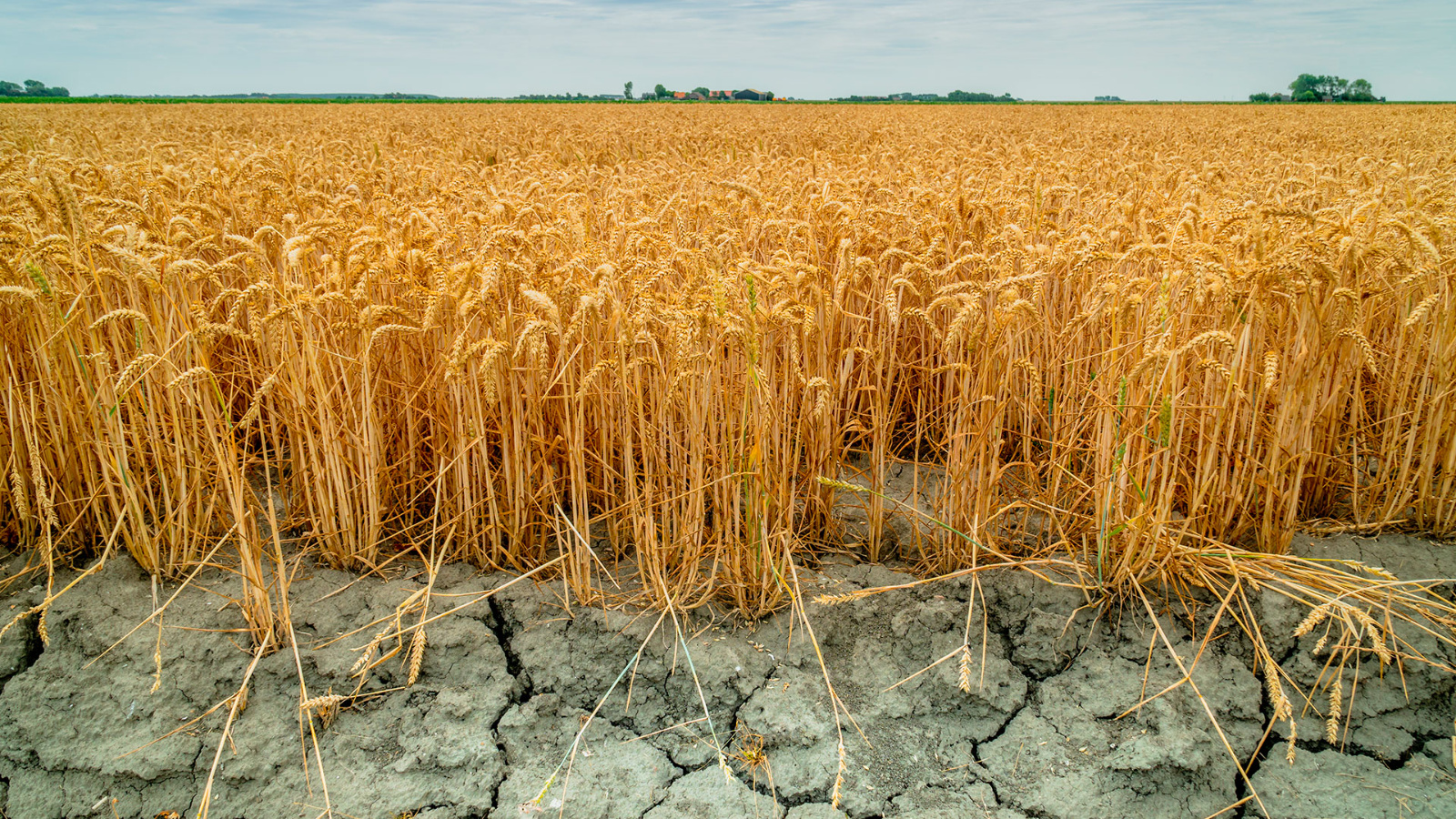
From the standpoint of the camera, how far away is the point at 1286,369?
2.10 metres

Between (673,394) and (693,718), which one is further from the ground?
(673,394)

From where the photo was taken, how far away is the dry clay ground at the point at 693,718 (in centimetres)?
170

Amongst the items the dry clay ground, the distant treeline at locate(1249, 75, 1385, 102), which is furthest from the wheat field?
the distant treeline at locate(1249, 75, 1385, 102)

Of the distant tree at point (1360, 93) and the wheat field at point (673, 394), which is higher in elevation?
the distant tree at point (1360, 93)

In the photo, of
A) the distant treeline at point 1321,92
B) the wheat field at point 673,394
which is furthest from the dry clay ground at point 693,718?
the distant treeline at point 1321,92

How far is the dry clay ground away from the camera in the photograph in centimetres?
170

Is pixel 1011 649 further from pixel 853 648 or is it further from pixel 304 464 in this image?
pixel 304 464

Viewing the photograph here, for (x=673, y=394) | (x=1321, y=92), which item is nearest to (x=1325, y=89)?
(x=1321, y=92)

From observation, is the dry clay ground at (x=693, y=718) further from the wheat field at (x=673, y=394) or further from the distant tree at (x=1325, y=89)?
the distant tree at (x=1325, y=89)

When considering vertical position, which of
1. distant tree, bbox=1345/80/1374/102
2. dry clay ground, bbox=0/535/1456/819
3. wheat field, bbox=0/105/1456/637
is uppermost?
distant tree, bbox=1345/80/1374/102

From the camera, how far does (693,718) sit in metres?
1.89

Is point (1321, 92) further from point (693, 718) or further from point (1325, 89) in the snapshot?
point (693, 718)

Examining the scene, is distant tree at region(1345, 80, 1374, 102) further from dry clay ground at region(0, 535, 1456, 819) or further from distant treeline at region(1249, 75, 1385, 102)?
dry clay ground at region(0, 535, 1456, 819)

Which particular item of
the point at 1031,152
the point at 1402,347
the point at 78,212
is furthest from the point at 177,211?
the point at 1031,152
